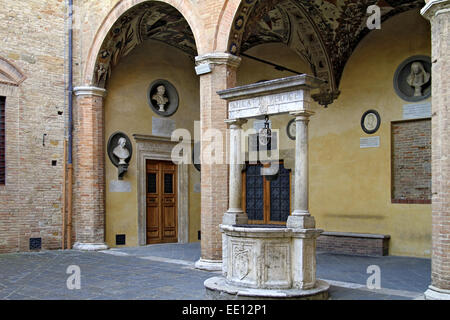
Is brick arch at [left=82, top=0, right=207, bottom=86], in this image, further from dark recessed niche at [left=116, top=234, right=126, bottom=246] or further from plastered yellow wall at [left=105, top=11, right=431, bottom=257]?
dark recessed niche at [left=116, top=234, right=126, bottom=246]

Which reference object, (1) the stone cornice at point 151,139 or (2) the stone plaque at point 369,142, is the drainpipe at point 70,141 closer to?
(1) the stone cornice at point 151,139

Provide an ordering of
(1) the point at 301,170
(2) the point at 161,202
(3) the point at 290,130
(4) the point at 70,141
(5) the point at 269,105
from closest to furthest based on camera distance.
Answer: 1. (1) the point at 301,170
2. (5) the point at 269,105
3. (4) the point at 70,141
4. (3) the point at 290,130
5. (2) the point at 161,202

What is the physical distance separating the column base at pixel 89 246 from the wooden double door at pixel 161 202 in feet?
4.59

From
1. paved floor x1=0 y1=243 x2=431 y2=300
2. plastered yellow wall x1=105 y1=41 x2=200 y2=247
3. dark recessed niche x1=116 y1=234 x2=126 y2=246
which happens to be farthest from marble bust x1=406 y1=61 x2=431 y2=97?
dark recessed niche x1=116 y1=234 x2=126 y2=246

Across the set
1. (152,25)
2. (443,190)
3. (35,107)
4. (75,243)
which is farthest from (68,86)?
(443,190)

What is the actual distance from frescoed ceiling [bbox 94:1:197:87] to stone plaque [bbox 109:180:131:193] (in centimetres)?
229

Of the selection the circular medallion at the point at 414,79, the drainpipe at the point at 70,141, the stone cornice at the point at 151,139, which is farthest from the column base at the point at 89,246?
the circular medallion at the point at 414,79

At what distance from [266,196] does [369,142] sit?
294cm

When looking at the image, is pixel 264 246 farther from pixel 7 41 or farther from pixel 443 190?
pixel 7 41

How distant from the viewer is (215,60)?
26.0 feet

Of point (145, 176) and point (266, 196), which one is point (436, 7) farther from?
point (145, 176)

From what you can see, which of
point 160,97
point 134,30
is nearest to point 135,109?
point 160,97

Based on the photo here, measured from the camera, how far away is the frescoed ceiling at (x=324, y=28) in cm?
952
